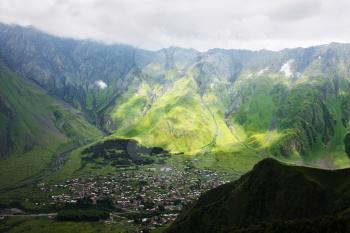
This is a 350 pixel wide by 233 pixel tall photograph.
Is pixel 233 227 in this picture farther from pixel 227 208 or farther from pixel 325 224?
pixel 325 224

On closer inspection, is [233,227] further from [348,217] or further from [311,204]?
[348,217]

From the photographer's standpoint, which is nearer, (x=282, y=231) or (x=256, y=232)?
(x=282, y=231)


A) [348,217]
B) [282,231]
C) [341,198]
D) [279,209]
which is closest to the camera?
[348,217]

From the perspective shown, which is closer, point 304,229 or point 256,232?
point 304,229

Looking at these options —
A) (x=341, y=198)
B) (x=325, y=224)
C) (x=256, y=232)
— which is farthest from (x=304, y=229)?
(x=341, y=198)

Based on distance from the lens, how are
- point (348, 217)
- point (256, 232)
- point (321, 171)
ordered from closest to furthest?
point (348, 217) < point (256, 232) < point (321, 171)

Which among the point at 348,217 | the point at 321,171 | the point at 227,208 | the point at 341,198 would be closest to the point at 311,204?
the point at 341,198

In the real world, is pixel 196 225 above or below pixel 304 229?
below

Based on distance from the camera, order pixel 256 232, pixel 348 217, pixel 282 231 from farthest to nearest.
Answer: pixel 256 232, pixel 282 231, pixel 348 217

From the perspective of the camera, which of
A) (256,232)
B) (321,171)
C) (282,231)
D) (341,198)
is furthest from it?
(321,171)
